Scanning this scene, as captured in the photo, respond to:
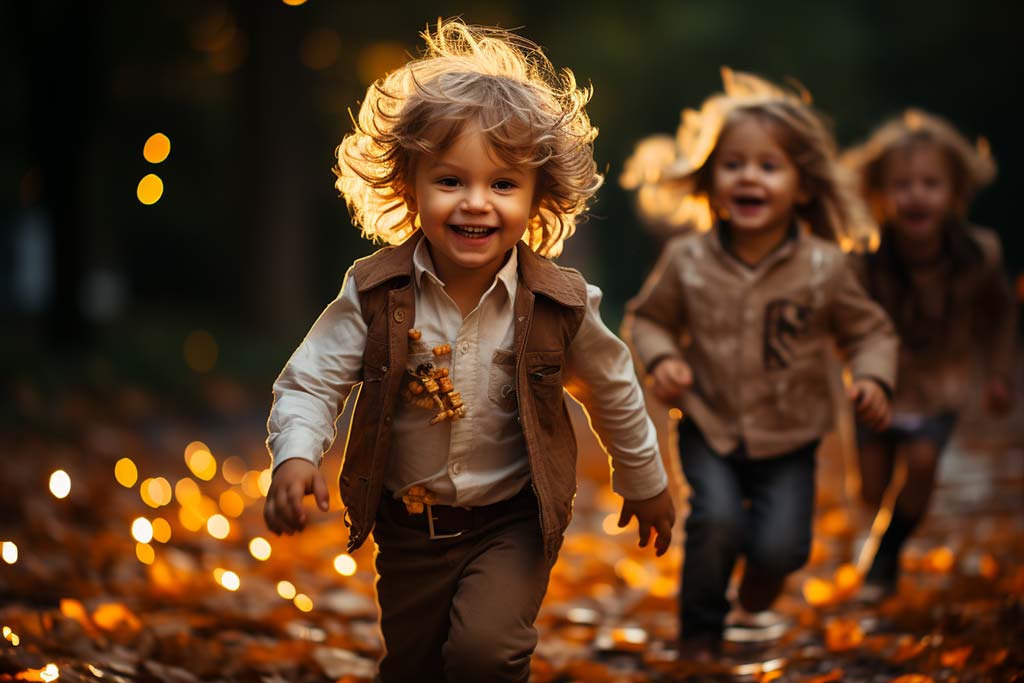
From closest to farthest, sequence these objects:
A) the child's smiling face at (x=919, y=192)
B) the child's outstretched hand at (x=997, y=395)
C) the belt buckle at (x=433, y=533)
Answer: the belt buckle at (x=433, y=533) < the child's smiling face at (x=919, y=192) < the child's outstretched hand at (x=997, y=395)

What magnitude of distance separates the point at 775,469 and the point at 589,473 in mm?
4670

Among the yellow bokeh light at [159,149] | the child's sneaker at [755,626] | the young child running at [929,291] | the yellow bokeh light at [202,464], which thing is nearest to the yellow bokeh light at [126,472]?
the yellow bokeh light at [202,464]

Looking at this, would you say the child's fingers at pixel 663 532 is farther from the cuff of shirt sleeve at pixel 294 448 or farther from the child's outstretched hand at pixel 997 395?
the child's outstretched hand at pixel 997 395

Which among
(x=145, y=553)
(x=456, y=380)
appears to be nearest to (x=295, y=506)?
(x=456, y=380)

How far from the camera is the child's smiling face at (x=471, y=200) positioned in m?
3.03

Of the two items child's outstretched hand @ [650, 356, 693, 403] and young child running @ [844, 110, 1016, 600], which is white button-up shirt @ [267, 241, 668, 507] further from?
young child running @ [844, 110, 1016, 600]

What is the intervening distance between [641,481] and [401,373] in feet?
2.50

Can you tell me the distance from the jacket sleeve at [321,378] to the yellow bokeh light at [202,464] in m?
5.61

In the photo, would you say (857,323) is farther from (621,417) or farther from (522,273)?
(522,273)

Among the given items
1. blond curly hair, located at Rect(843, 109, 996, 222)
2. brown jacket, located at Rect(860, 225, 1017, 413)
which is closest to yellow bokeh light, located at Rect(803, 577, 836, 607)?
brown jacket, located at Rect(860, 225, 1017, 413)

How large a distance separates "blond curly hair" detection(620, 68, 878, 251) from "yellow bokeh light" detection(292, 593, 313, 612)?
2.00 metres

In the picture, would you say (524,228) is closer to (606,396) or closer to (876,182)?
(606,396)

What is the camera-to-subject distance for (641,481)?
3340 mm

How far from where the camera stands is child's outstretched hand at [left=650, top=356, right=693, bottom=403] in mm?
4035
